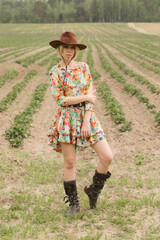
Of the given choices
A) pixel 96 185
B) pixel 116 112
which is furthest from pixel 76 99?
pixel 116 112

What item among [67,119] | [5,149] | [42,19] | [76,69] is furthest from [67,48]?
[42,19]

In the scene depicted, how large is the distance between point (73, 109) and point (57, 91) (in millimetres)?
295

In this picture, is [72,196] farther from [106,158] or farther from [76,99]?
[76,99]

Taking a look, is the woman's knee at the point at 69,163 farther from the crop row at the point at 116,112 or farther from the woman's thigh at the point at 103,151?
the crop row at the point at 116,112

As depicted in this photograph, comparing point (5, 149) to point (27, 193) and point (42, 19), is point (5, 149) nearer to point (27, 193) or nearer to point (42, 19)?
point (27, 193)

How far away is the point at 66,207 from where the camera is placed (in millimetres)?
3918

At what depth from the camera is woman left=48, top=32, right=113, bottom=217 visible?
3330 millimetres

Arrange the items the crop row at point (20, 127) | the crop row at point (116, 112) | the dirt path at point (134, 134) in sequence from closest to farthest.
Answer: the dirt path at point (134, 134) < the crop row at point (20, 127) < the crop row at point (116, 112)

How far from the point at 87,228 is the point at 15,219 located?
0.97m

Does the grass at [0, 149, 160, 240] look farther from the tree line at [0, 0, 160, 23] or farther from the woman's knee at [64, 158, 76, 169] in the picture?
the tree line at [0, 0, 160, 23]

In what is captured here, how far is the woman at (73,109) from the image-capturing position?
333cm

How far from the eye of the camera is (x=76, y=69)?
3.44 metres

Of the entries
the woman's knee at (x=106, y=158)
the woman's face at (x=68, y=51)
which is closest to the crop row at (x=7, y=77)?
the woman's face at (x=68, y=51)

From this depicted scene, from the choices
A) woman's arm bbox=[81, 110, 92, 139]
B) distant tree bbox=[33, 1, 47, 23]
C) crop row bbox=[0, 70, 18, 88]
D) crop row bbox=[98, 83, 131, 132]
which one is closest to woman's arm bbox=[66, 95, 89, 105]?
woman's arm bbox=[81, 110, 92, 139]
